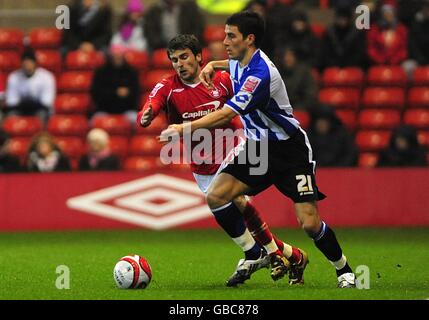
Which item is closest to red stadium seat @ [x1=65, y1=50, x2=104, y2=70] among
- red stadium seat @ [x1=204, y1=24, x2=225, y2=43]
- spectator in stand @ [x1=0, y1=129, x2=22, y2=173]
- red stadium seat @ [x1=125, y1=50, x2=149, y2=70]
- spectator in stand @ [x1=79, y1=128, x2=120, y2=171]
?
red stadium seat @ [x1=125, y1=50, x2=149, y2=70]

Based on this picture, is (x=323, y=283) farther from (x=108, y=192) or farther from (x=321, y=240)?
(x=108, y=192)

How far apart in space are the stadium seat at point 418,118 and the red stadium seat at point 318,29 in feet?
6.02

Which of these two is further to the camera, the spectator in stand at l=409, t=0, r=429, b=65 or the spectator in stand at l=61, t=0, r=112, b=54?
the spectator in stand at l=61, t=0, r=112, b=54

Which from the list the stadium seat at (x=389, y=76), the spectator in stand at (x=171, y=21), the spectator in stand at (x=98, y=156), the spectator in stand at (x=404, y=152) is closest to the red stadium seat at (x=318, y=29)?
the stadium seat at (x=389, y=76)

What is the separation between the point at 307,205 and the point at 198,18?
28.9ft

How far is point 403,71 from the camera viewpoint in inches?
676

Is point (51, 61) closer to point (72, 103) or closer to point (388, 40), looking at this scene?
point (72, 103)

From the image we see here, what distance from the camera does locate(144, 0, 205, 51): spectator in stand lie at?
677 inches

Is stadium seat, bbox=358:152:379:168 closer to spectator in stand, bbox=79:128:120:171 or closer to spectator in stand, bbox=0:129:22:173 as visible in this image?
spectator in stand, bbox=79:128:120:171

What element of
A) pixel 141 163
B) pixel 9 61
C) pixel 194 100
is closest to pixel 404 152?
pixel 141 163

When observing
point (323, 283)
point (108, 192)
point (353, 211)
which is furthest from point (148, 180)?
point (323, 283)

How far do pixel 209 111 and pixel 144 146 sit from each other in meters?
7.05

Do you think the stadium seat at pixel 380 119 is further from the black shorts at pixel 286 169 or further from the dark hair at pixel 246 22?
the dark hair at pixel 246 22

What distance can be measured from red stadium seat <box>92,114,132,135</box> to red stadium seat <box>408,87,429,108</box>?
4.30 metres
